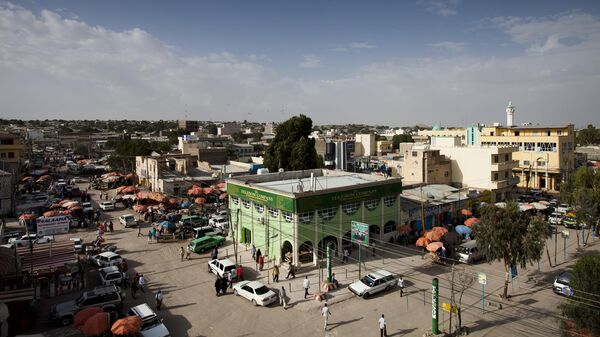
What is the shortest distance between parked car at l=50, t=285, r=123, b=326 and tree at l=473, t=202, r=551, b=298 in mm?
17151

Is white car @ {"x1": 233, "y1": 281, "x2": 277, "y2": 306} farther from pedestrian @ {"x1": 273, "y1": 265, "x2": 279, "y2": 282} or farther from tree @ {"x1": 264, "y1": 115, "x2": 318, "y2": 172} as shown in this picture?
tree @ {"x1": 264, "y1": 115, "x2": 318, "y2": 172}

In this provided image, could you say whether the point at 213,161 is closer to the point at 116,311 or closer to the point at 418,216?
the point at 418,216

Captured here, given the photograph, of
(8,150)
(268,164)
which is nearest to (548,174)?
(268,164)

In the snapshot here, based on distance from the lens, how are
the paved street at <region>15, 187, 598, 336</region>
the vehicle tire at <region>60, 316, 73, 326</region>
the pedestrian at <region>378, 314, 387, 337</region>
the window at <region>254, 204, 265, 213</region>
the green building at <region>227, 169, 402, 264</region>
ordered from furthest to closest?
the window at <region>254, 204, 265, 213</region>, the green building at <region>227, 169, 402, 264</region>, the vehicle tire at <region>60, 316, 73, 326</region>, the paved street at <region>15, 187, 598, 336</region>, the pedestrian at <region>378, 314, 387, 337</region>

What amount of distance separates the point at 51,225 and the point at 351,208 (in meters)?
18.0

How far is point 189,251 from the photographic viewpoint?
2586 cm

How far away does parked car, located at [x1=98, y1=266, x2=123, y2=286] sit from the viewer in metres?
20.3

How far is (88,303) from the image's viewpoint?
16.9 m

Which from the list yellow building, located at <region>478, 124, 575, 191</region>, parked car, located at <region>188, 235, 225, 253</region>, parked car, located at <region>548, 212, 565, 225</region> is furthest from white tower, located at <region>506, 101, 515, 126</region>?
parked car, located at <region>188, 235, 225, 253</region>

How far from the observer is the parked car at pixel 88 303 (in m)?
16.4

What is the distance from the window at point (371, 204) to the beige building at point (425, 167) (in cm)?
1585

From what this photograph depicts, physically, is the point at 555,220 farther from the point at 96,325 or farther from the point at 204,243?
the point at 96,325

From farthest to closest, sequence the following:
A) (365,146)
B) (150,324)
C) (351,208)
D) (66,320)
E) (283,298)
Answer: (365,146)
(351,208)
(283,298)
(66,320)
(150,324)

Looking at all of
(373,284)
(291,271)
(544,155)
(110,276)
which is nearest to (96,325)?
(110,276)
